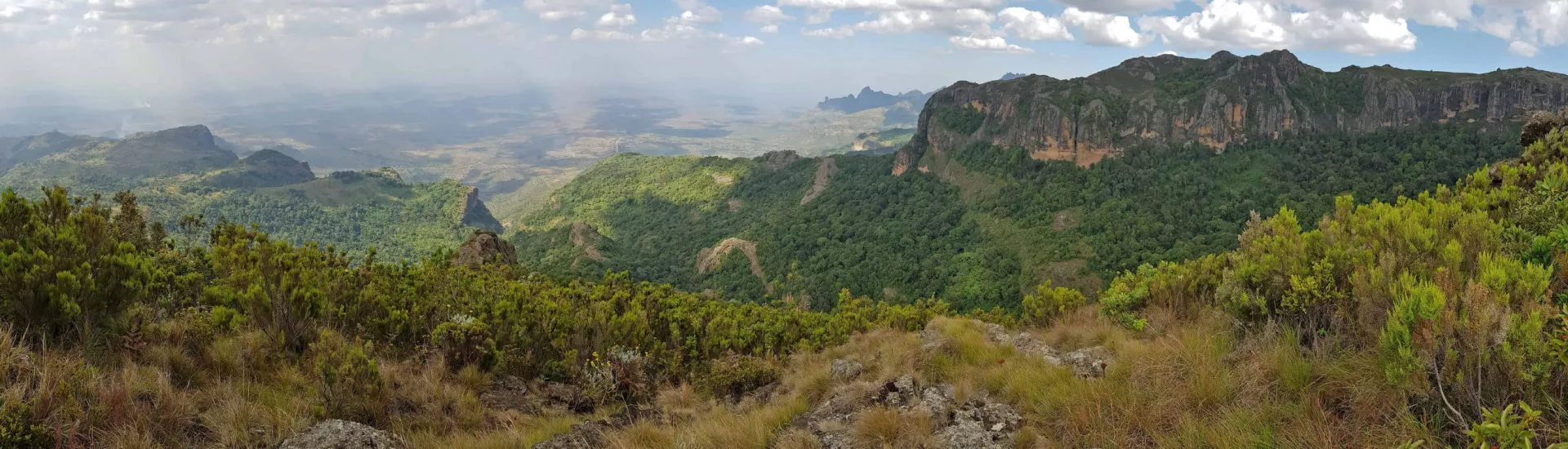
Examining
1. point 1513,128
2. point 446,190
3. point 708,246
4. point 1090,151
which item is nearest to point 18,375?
point 708,246

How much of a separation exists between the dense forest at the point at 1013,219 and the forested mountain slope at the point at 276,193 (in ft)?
104

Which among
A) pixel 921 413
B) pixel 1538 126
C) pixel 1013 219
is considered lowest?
pixel 1013 219

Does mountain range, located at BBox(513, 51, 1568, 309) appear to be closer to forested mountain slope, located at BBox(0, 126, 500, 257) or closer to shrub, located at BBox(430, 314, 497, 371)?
forested mountain slope, located at BBox(0, 126, 500, 257)

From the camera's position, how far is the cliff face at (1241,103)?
6094 cm

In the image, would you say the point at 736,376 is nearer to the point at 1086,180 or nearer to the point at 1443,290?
the point at 1443,290

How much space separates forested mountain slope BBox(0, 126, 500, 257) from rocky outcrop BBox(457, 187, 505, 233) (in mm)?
254

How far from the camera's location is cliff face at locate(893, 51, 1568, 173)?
60938 mm

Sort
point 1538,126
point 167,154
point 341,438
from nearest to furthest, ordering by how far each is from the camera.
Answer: point 341,438 → point 1538,126 → point 167,154

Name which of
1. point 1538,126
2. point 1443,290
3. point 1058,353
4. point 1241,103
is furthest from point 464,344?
point 1241,103

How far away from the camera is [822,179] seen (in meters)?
91.8

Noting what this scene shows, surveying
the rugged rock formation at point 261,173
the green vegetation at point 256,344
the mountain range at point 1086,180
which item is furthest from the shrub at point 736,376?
the rugged rock formation at point 261,173

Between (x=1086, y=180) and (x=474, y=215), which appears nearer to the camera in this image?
(x=1086, y=180)

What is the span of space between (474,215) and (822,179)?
7112 centimetres

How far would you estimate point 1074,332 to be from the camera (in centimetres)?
809
